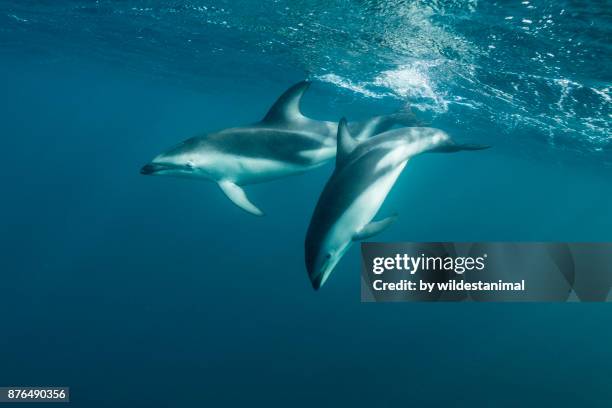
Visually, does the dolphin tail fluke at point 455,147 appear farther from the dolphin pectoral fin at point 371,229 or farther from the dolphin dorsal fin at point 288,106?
the dolphin dorsal fin at point 288,106

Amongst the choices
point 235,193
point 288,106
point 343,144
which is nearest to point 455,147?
point 343,144

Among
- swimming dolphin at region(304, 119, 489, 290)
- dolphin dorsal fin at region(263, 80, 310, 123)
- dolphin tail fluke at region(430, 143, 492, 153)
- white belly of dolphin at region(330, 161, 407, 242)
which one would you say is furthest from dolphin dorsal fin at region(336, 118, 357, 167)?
dolphin dorsal fin at region(263, 80, 310, 123)

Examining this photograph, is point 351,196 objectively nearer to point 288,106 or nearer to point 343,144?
point 343,144

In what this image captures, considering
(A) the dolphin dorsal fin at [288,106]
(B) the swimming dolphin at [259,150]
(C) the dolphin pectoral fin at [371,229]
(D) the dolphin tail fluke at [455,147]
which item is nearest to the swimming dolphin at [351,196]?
(C) the dolphin pectoral fin at [371,229]

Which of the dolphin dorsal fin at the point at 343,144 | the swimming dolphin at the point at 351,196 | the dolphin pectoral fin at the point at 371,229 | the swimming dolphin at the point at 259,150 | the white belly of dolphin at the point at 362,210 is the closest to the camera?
the swimming dolphin at the point at 351,196

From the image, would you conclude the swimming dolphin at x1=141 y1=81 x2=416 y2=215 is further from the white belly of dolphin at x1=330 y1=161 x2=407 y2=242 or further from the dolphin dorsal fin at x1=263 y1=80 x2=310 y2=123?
the white belly of dolphin at x1=330 y1=161 x2=407 y2=242

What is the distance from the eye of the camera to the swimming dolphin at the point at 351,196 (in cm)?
448

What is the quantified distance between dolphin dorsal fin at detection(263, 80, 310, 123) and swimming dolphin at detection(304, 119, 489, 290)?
1.81m

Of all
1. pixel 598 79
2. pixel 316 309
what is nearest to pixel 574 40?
pixel 598 79

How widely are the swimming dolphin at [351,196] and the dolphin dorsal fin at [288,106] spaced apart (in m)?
1.81

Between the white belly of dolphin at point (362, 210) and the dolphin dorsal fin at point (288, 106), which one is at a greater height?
the dolphin dorsal fin at point (288, 106)

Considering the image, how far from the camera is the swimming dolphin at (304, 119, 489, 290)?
4.48m

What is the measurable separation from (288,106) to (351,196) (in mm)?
2882

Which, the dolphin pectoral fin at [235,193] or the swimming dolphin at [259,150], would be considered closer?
the swimming dolphin at [259,150]
